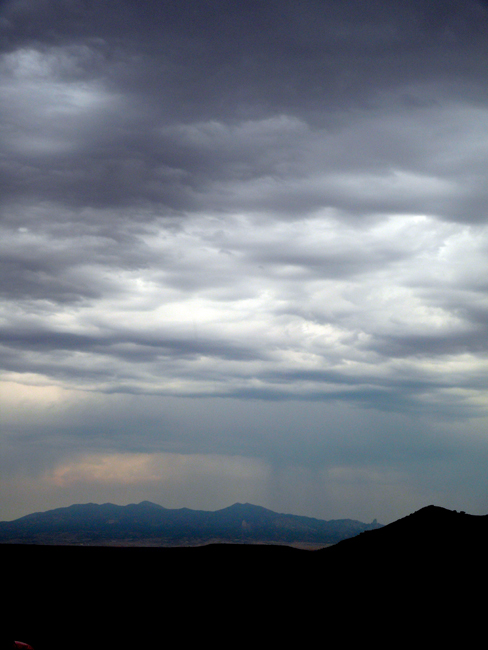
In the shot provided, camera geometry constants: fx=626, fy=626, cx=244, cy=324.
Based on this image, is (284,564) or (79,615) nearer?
(79,615)

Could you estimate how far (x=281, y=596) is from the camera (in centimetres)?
5534

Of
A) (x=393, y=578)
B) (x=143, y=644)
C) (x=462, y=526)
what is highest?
(x=462, y=526)

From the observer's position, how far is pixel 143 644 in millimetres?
48000

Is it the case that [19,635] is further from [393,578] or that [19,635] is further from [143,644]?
[393,578]

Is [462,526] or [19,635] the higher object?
[462,526]

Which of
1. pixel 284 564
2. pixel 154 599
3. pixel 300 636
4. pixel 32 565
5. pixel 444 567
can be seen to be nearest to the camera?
pixel 300 636

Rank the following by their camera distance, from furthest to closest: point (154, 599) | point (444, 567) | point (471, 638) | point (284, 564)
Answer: point (284, 564) < point (154, 599) < point (444, 567) < point (471, 638)

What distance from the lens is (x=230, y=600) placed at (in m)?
56.8

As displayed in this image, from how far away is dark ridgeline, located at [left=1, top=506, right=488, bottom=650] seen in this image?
46.6 metres

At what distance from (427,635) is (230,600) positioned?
19549mm

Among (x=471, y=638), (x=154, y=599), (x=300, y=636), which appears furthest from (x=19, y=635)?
(x=471, y=638)

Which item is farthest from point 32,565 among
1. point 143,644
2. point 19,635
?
point 143,644

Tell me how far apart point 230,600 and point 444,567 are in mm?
19161

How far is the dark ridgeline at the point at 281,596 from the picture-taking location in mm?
46594
